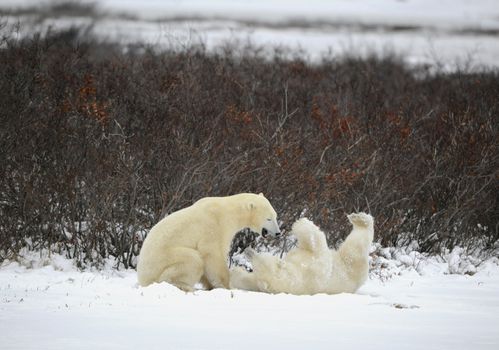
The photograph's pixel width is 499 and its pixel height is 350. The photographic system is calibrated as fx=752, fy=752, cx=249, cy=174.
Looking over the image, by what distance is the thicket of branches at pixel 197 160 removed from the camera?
7.65 meters

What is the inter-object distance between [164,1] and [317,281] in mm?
55971

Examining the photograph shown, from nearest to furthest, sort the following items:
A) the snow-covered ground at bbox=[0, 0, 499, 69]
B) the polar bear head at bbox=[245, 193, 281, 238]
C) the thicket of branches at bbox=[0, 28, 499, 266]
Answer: the polar bear head at bbox=[245, 193, 281, 238] < the thicket of branches at bbox=[0, 28, 499, 266] < the snow-covered ground at bbox=[0, 0, 499, 69]

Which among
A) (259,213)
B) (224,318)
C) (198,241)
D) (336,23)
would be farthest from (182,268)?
(336,23)

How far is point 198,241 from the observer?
5496 millimetres

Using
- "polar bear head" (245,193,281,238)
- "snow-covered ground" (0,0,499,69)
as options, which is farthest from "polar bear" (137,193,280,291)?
"snow-covered ground" (0,0,499,69)

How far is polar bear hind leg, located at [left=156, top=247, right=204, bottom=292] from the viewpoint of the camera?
5.37 meters

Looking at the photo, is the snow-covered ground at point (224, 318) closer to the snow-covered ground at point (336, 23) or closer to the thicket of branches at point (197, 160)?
the thicket of branches at point (197, 160)

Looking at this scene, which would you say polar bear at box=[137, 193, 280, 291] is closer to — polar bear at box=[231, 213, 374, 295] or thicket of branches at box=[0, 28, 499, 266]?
polar bear at box=[231, 213, 374, 295]

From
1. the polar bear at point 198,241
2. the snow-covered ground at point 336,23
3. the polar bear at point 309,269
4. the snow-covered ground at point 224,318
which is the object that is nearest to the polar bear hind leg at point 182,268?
the polar bear at point 198,241

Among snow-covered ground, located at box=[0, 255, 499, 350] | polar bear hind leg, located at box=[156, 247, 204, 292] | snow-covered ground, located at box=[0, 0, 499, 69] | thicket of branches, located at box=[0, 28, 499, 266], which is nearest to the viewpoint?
snow-covered ground, located at box=[0, 255, 499, 350]

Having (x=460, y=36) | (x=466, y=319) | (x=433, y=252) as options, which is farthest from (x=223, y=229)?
A: (x=460, y=36)

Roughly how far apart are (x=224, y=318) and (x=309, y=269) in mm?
1216

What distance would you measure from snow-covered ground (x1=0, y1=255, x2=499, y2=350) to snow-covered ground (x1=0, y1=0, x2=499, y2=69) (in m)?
18.2

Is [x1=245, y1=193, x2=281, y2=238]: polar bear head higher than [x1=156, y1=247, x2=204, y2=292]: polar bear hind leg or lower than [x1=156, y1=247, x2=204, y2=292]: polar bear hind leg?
higher
